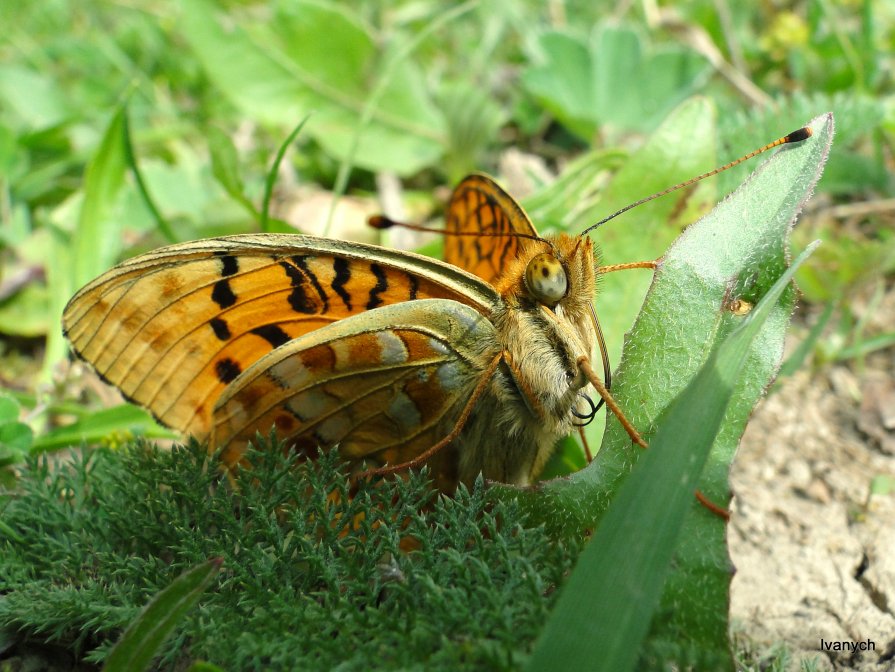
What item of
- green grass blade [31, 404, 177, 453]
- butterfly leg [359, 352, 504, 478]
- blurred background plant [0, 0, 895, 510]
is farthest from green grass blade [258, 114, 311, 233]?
butterfly leg [359, 352, 504, 478]

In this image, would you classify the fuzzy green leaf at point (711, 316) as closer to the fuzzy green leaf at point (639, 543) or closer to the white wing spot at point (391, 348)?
the fuzzy green leaf at point (639, 543)

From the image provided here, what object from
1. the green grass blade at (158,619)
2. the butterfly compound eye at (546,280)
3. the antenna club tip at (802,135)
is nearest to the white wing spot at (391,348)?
the butterfly compound eye at (546,280)

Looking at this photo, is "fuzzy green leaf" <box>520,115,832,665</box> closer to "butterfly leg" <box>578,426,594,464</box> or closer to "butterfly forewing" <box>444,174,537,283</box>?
"butterfly leg" <box>578,426,594,464</box>

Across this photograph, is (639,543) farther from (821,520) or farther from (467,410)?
(821,520)

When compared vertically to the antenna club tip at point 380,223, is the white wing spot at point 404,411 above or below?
below

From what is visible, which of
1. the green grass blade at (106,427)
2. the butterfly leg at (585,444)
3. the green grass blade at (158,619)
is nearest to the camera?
the green grass blade at (158,619)

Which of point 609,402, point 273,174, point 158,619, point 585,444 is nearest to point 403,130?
point 273,174

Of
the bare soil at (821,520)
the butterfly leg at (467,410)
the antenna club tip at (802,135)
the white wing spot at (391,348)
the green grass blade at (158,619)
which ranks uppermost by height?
the antenna club tip at (802,135)
